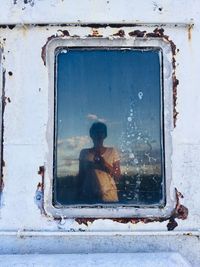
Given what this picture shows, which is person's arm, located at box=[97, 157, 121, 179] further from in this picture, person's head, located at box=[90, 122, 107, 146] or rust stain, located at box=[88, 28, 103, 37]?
rust stain, located at box=[88, 28, 103, 37]

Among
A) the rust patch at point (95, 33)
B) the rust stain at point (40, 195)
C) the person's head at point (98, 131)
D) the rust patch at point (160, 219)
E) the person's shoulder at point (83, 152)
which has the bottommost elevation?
the rust patch at point (160, 219)

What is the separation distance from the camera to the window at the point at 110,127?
108 inches

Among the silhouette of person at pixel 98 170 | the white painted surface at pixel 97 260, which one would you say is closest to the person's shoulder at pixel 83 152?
the silhouette of person at pixel 98 170

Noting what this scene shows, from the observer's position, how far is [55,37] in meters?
2.82

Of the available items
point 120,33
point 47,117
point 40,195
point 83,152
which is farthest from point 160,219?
point 120,33

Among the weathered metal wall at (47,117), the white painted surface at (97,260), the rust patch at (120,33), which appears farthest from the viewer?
the rust patch at (120,33)

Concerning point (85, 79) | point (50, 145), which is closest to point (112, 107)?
point (85, 79)

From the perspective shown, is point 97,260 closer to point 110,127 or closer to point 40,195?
point 40,195

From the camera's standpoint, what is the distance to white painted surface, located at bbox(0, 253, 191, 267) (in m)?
2.51

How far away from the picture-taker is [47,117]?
279cm

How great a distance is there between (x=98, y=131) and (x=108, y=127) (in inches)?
2.2

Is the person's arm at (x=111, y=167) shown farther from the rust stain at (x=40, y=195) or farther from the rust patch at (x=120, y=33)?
the rust patch at (x=120, y=33)

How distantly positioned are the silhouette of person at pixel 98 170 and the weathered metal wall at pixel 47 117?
0.46 ft

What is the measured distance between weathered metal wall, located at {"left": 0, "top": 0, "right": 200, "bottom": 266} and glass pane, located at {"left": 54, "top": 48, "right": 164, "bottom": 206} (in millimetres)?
91
